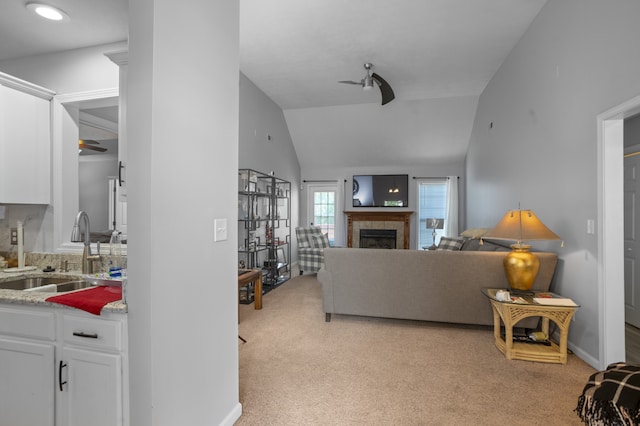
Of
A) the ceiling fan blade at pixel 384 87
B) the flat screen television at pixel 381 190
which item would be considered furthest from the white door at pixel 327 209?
the ceiling fan blade at pixel 384 87

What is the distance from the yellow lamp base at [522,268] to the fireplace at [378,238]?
480 centimetres

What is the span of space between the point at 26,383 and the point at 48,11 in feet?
7.42

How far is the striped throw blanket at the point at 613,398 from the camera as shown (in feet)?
3.75

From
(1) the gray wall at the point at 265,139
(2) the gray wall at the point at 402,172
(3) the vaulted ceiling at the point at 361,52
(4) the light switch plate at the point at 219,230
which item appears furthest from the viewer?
(2) the gray wall at the point at 402,172

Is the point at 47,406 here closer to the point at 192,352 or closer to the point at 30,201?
the point at 192,352

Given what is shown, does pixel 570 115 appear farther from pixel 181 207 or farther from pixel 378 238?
pixel 378 238

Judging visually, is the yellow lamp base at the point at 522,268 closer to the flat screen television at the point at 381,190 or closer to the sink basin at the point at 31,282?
the sink basin at the point at 31,282

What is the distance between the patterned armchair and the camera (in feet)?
19.6

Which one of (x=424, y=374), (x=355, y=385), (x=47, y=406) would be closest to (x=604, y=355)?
(x=424, y=374)

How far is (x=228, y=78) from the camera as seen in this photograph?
1711 mm

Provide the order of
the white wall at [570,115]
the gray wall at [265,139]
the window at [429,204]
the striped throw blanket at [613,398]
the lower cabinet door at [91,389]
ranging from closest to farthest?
the striped throw blanket at [613,398]
the lower cabinet door at [91,389]
the white wall at [570,115]
the gray wall at [265,139]
the window at [429,204]

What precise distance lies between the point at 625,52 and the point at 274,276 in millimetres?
4696

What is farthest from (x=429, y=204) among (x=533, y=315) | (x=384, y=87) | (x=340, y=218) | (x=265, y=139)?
(x=533, y=315)

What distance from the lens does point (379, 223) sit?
7.65 metres
